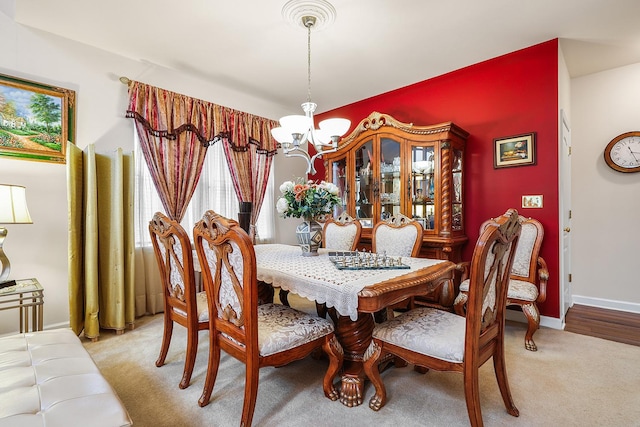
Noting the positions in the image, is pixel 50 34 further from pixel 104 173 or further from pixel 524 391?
pixel 524 391

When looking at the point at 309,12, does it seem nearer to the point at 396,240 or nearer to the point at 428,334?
the point at 396,240

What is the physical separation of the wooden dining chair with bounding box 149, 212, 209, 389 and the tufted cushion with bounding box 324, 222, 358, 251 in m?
1.33

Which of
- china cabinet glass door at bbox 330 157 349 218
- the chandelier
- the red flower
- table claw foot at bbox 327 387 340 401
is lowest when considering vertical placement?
table claw foot at bbox 327 387 340 401

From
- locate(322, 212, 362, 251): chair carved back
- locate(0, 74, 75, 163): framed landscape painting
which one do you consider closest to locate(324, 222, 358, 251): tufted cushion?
locate(322, 212, 362, 251): chair carved back

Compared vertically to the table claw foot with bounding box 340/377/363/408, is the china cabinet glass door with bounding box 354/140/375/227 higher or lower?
higher

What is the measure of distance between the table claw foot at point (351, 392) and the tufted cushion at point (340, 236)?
1.35 m

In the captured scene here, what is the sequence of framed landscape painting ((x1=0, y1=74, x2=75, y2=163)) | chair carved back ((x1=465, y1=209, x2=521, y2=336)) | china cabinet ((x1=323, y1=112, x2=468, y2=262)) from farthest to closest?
1. china cabinet ((x1=323, y1=112, x2=468, y2=262))
2. framed landscape painting ((x1=0, y1=74, x2=75, y2=163))
3. chair carved back ((x1=465, y1=209, x2=521, y2=336))

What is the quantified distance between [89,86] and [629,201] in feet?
17.9

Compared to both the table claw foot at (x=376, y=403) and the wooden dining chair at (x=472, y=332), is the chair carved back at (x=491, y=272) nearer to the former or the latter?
the wooden dining chair at (x=472, y=332)

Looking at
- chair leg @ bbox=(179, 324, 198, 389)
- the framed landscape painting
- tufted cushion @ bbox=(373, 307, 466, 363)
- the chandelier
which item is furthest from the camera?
the framed landscape painting

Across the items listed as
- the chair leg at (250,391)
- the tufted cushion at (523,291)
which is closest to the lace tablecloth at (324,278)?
the chair leg at (250,391)

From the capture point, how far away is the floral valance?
10.3ft

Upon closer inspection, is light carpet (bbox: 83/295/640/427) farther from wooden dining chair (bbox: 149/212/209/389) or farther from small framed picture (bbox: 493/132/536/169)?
small framed picture (bbox: 493/132/536/169)

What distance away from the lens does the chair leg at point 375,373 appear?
5.22 feet
